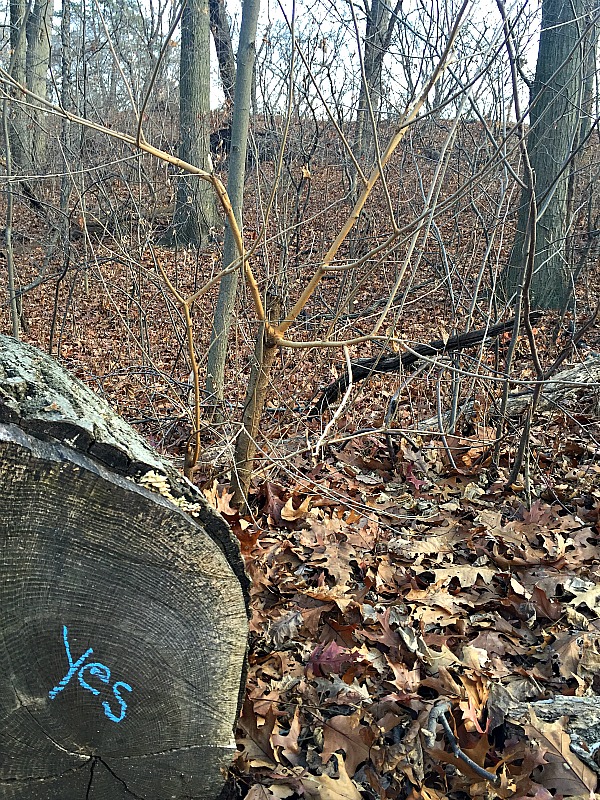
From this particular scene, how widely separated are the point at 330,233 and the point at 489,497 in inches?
324

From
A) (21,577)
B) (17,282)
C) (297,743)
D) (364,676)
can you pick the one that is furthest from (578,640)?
(17,282)

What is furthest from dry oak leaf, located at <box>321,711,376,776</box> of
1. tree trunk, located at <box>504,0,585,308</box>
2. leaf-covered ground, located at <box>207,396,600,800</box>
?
tree trunk, located at <box>504,0,585,308</box>

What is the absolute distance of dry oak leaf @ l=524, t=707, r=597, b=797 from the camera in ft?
6.07

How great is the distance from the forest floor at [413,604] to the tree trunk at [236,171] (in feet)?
1.35

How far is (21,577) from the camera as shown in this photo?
1536 mm

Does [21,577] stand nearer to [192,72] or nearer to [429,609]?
[429,609]

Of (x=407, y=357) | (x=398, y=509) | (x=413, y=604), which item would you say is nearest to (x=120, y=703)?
(x=413, y=604)

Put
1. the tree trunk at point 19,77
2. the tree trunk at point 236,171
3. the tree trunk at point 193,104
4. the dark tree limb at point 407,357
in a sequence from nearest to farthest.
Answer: the dark tree limb at point 407,357, the tree trunk at point 236,171, the tree trunk at point 19,77, the tree trunk at point 193,104

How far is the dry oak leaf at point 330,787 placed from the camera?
1873 mm

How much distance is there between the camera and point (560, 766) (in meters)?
1.88

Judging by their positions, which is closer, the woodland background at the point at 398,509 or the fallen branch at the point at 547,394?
the woodland background at the point at 398,509

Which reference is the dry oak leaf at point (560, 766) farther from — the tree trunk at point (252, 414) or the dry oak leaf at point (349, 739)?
the tree trunk at point (252, 414)

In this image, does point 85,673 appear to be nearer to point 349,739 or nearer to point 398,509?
point 349,739

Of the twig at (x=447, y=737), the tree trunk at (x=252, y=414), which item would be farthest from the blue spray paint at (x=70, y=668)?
the tree trunk at (x=252, y=414)
